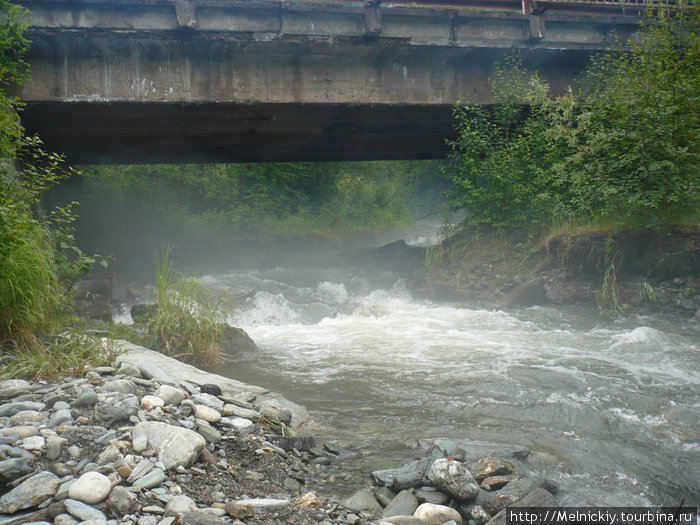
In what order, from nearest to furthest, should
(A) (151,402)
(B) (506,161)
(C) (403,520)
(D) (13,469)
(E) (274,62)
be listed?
(D) (13,469)
(C) (403,520)
(A) (151,402)
(E) (274,62)
(B) (506,161)

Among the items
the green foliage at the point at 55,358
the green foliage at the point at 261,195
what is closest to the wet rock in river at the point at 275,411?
the green foliage at the point at 55,358

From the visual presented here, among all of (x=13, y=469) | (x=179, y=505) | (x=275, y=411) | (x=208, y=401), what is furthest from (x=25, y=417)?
(x=275, y=411)

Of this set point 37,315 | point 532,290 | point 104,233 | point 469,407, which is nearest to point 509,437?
point 469,407

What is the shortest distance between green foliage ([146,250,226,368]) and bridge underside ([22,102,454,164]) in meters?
5.20

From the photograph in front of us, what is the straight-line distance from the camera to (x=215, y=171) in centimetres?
2403

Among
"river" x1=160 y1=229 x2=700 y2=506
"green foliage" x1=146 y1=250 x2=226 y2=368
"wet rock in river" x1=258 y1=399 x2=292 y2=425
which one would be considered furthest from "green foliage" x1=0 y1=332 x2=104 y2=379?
"river" x1=160 y1=229 x2=700 y2=506

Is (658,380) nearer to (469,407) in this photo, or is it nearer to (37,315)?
(469,407)

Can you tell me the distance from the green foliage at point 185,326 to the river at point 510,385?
1.53ft

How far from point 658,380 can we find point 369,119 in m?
8.66

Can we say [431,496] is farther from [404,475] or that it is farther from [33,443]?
[33,443]

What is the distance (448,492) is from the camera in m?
3.66

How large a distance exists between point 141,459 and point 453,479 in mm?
2068

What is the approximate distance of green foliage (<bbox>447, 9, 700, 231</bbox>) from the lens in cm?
929

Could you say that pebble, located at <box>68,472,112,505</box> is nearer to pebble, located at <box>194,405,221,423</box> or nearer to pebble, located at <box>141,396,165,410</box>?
pebble, located at <box>141,396,165,410</box>
